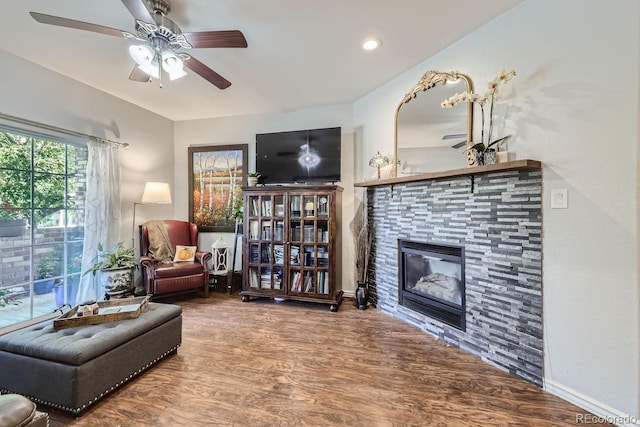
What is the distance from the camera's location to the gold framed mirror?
239 cm

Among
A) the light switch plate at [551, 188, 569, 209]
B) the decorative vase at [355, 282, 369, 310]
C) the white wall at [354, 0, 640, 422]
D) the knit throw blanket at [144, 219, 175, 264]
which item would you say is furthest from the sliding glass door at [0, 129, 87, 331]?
the light switch plate at [551, 188, 569, 209]

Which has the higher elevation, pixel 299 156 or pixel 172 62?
pixel 172 62

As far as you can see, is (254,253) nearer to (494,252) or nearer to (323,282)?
(323,282)

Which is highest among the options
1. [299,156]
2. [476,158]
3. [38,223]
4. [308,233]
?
[299,156]

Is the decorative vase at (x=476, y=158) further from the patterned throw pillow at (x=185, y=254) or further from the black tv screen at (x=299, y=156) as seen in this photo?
the patterned throw pillow at (x=185, y=254)

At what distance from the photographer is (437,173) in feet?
7.80

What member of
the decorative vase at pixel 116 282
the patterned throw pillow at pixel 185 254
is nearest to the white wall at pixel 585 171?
the patterned throw pillow at pixel 185 254

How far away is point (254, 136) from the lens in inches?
164

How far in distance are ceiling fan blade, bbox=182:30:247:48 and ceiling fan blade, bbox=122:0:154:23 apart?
223mm

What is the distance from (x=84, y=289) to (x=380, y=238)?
3.42 m

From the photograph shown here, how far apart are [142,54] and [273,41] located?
39.4 inches

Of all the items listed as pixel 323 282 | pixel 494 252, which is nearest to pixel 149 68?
pixel 323 282

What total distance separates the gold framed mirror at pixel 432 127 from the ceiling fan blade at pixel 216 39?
1.74 metres

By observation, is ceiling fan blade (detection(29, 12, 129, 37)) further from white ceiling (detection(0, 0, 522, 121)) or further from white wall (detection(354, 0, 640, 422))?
white wall (detection(354, 0, 640, 422))
